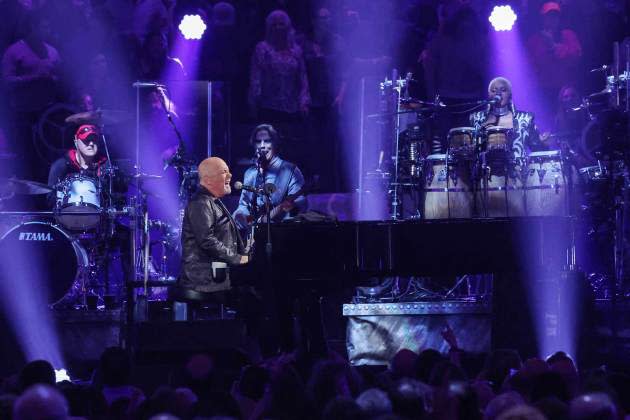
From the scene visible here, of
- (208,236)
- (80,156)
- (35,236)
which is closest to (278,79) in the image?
(80,156)

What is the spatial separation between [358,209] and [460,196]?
142cm

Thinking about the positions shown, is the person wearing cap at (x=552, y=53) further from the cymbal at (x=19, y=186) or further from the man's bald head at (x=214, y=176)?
the cymbal at (x=19, y=186)

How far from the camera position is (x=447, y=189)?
13.6m

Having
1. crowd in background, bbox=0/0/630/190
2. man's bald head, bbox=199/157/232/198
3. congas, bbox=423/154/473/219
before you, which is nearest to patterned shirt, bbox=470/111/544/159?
congas, bbox=423/154/473/219

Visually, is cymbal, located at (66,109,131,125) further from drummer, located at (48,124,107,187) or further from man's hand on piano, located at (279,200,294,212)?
man's hand on piano, located at (279,200,294,212)

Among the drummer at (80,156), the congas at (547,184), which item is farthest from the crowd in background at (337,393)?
the drummer at (80,156)

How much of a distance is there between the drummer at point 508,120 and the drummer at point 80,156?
4.82m

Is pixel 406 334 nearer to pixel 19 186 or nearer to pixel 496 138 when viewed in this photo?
pixel 496 138

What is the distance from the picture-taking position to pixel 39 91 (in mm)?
15180

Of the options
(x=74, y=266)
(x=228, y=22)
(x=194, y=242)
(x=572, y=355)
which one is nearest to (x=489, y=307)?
(x=572, y=355)

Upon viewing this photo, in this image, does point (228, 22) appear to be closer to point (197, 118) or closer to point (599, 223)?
point (197, 118)

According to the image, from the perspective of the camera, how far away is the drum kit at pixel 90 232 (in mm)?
12305

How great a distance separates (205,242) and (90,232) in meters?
3.24

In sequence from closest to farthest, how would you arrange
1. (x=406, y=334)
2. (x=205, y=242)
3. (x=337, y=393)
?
(x=337, y=393) → (x=205, y=242) → (x=406, y=334)
